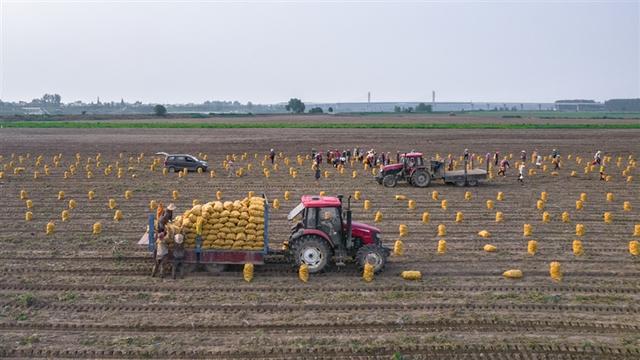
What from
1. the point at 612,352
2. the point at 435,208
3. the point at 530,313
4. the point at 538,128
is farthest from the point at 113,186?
the point at 538,128

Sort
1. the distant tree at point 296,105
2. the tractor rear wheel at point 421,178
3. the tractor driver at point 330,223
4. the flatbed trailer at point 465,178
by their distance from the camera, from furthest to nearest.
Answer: the distant tree at point 296,105 < the flatbed trailer at point 465,178 < the tractor rear wheel at point 421,178 < the tractor driver at point 330,223

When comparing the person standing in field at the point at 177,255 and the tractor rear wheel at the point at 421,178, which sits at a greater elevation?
the tractor rear wheel at the point at 421,178

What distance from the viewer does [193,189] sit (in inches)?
1046

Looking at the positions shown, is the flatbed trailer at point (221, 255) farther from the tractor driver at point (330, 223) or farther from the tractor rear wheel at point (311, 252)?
the tractor driver at point (330, 223)

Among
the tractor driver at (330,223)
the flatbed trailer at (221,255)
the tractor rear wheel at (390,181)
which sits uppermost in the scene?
the tractor driver at (330,223)

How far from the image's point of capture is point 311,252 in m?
13.4

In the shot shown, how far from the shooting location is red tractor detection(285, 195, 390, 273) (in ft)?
43.7

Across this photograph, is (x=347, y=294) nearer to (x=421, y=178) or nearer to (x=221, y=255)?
(x=221, y=255)

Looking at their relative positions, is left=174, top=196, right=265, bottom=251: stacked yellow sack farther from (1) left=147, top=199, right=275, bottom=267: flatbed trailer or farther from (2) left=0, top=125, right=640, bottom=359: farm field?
(2) left=0, top=125, right=640, bottom=359: farm field

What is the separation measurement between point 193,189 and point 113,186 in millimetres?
4082

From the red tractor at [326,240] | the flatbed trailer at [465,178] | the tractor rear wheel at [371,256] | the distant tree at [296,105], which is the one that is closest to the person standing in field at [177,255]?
the red tractor at [326,240]

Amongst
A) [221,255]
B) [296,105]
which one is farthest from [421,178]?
[296,105]

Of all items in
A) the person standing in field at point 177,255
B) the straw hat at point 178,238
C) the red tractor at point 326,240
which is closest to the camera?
the straw hat at point 178,238

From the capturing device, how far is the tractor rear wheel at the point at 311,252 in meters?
13.3
